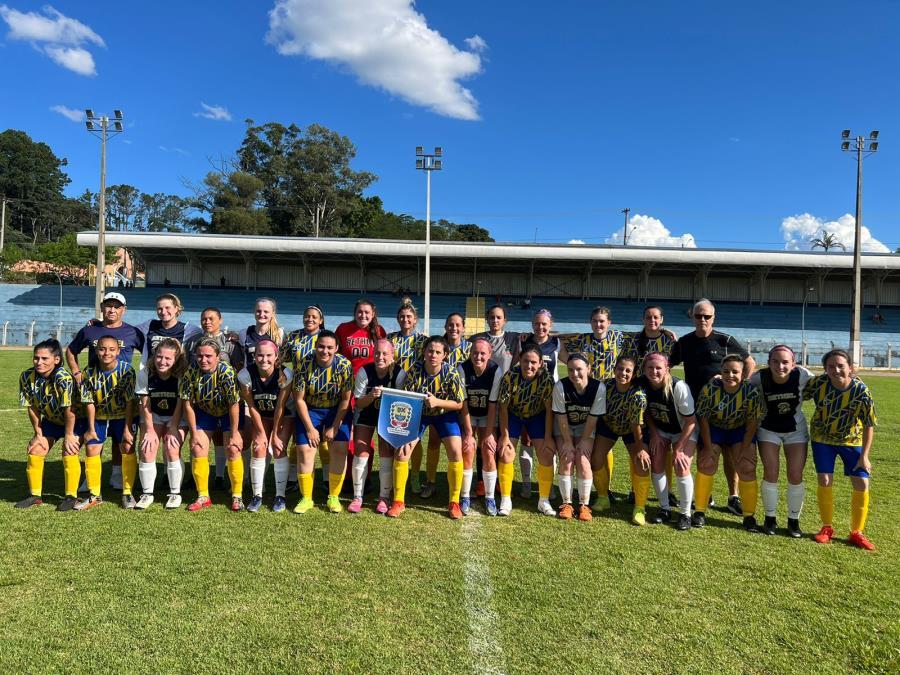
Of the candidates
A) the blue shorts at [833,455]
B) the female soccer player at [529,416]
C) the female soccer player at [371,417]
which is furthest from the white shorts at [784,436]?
the female soccer player at [371,417]

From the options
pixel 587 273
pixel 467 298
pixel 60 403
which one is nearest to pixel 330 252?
pixel 467 298

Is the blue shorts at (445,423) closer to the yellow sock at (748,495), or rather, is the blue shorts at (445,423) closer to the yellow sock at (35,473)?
the yellow sock at (748,495)

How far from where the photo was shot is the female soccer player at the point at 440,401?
14.5 ft

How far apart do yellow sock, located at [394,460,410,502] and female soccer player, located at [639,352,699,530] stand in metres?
2.07

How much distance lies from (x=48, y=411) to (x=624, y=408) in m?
4.72

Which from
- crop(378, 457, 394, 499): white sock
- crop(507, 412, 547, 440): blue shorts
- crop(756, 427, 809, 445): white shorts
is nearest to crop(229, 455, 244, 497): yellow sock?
crop(378, 457, 394, 499): white sock

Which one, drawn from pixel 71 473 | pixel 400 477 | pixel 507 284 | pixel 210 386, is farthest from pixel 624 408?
pixel 507 284

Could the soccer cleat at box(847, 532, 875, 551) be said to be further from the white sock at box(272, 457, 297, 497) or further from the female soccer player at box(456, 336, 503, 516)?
the white sock at box(272, 457, 297, 497)

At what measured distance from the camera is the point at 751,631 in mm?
2744

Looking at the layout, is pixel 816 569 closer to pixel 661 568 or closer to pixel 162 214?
pixel 661 568

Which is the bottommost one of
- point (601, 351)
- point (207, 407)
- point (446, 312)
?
point (207, 407)

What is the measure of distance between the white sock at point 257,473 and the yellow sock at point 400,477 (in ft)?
3.62

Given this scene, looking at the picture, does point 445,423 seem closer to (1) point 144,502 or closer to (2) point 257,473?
(2) point 257,473

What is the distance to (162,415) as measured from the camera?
4512 mm
